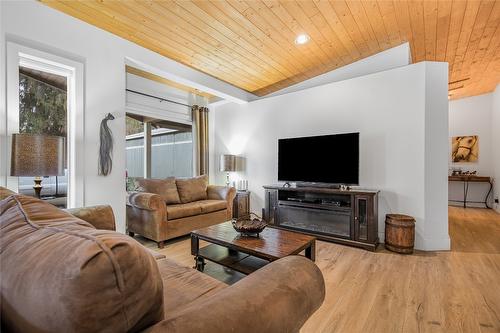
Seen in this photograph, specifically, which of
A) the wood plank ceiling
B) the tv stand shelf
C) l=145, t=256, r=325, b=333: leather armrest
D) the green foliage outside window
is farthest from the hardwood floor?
the wood plank ceiling

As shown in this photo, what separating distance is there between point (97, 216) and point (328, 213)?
275cm

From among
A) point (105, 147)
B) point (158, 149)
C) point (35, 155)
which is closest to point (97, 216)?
point (35, 155)

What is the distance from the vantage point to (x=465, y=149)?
601 centimetres

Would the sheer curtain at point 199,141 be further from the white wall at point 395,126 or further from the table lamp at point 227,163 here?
the white wall at point 395,126

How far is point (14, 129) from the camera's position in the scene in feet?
7.23

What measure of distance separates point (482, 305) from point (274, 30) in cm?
332

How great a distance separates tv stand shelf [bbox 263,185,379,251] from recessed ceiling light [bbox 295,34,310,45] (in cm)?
203

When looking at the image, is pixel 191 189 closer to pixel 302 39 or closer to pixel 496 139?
pixel 302 39

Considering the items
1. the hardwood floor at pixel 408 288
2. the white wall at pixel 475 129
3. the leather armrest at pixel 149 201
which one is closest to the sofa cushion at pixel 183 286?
the hardwood floor at pixel 408 288

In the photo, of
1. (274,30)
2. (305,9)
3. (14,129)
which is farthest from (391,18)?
(14,129)

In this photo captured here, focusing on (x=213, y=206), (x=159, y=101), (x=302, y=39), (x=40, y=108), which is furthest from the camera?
(x=159, y=101)

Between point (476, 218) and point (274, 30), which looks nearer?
point (274, 30)

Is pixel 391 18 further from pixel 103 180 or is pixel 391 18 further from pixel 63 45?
pixel 103 180

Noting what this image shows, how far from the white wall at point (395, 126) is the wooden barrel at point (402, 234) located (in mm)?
288
